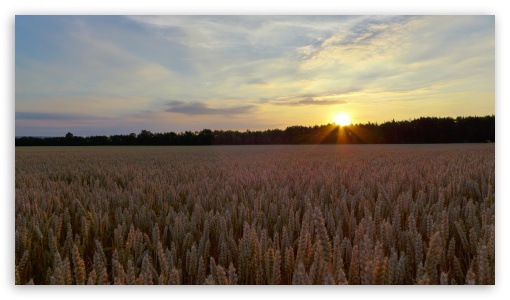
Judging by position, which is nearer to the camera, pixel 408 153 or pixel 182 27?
pixel 182 27

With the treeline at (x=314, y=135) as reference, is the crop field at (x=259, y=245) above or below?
below

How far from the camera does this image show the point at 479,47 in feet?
Answer: 9.53

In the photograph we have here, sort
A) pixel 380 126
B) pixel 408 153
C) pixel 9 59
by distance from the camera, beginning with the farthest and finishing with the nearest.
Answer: pixel 408 153, pixel 380 126, pixel 9 59

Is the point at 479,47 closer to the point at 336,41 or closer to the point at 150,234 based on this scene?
the point at 336,41

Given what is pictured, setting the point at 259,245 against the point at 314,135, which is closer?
the point at 259,245

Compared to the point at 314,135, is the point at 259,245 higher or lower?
lower

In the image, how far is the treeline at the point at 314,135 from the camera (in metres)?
3.64

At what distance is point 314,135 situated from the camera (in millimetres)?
3852

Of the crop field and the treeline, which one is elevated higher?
the treeline

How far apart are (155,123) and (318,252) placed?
83.2 inches

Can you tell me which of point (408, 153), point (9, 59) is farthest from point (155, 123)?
point (408, 153)

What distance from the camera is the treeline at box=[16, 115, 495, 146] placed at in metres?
3.64

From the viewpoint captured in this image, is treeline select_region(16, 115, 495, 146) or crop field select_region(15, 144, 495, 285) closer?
crop field select_region(15, 144, 495, 285)

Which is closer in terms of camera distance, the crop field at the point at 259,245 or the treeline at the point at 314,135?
the crop field at the point at 259,245
